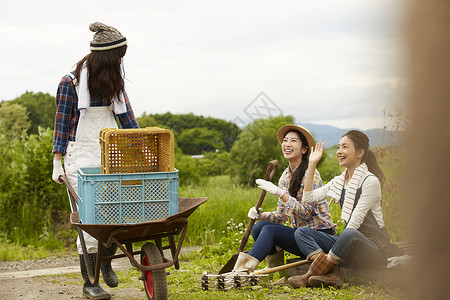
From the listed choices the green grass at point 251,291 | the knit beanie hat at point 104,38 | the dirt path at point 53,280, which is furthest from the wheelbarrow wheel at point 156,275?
the knit beanie hat at point 104,38

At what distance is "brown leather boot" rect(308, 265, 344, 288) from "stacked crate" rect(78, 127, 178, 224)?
1118 millimetres

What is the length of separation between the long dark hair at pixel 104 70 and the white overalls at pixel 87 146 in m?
0.16

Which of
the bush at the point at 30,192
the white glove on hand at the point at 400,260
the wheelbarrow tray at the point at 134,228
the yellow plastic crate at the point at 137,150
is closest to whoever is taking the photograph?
the white glove on hand at the point at 400,260

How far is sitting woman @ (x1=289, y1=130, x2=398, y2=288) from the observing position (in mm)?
3605

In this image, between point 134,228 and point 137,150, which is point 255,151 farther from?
point 134,228

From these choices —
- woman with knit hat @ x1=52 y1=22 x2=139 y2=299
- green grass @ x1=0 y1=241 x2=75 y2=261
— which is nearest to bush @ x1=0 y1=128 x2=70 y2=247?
green grass @ x1=0 y1=241 x2=75 y2=261

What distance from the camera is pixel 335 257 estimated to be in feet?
12.1

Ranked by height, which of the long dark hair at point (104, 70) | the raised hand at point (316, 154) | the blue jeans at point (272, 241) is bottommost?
the blue jeans at point (272, 241)

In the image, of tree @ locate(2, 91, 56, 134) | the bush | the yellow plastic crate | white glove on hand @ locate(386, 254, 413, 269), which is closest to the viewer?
white glove on hand @ locate(386, 254, 413, 269)

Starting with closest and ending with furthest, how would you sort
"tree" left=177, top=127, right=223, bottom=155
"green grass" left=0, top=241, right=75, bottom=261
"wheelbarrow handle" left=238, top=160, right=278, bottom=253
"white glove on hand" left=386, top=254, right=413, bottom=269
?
"white glove on hand" left=386, top=254, right=413, bottom=269
"wheelbarrow handle" left=238, top=160, right=278, bottom=253
"green grass" left=0, top=241, right=75, bottom=261
"tree" left=177, top=127, right=223, bottom=155

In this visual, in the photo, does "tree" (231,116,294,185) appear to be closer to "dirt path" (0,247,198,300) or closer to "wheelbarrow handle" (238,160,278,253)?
"dirt path" (0,247,198,300)

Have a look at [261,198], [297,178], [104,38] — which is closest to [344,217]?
[297,178]

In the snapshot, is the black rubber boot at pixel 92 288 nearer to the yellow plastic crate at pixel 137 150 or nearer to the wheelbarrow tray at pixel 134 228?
the wheelbarrow tray at pixel 134 228

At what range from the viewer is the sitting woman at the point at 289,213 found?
3969 millimetres
